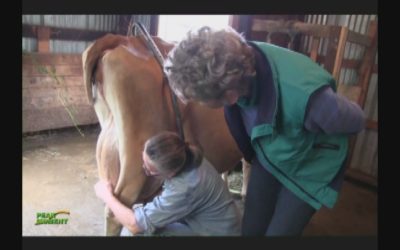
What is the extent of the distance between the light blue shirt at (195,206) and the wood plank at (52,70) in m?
0.40

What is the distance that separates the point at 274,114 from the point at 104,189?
0.54m

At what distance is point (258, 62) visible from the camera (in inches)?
32.6

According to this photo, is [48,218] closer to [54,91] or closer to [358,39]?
[54,91]

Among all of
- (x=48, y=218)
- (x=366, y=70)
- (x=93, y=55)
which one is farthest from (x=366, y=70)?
(x=48, y=218)

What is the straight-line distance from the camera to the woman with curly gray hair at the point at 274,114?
2.49 ft

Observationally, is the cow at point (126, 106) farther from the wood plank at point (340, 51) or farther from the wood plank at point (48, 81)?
the wood plank at point (340, 51)

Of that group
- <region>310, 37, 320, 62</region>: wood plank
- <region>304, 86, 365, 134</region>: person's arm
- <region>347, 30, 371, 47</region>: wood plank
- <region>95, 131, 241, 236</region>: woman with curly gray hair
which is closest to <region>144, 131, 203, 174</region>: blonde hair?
<region>95, 131, 241, 236</region>: woman with curly gray hair

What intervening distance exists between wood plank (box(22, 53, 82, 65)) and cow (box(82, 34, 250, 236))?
3cm

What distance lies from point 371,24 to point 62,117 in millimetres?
1006

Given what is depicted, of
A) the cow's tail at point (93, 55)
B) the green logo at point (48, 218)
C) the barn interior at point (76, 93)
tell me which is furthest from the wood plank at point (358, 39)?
the green logo at point (48, 218)

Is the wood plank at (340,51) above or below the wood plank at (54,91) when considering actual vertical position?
above

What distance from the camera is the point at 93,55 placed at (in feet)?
3.19

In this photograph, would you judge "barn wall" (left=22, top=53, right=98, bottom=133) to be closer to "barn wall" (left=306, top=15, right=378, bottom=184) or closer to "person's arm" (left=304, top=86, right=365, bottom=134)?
"person's arm" (left=304, top=86, right=365, bottom=134)
